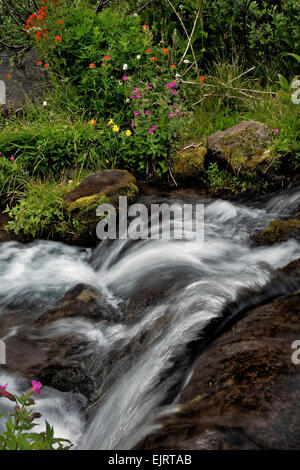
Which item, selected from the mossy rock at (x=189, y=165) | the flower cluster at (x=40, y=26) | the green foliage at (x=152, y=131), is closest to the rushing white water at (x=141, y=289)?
the mossy rock at (x=189, y=165)

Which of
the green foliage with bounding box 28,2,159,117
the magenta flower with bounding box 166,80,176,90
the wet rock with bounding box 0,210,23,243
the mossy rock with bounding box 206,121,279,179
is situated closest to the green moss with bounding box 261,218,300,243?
the mossy rock with bounding box 206,121,279,179

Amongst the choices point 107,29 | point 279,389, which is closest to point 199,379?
point 279,389

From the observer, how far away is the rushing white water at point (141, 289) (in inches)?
86.9

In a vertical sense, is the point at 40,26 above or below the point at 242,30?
below

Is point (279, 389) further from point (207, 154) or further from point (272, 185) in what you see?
point (207, 154)

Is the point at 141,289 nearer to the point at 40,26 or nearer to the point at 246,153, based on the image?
the point at 246,153

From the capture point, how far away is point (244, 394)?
5.55 feet

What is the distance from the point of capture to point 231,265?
11.1 feet

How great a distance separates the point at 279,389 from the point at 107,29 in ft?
17.2

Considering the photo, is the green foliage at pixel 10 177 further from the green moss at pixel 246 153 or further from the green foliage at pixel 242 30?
the green foliage at pixel 242 30

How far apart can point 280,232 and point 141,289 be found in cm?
125

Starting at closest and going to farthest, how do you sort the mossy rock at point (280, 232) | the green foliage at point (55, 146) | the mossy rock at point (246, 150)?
the mossy rock at point (280, 232) < the mossy rock at point (246, 150) < the green foliage at point (55, 146)

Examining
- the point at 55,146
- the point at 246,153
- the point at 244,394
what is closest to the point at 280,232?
the point at 246,153

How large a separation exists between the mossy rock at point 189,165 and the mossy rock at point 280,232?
144cm
